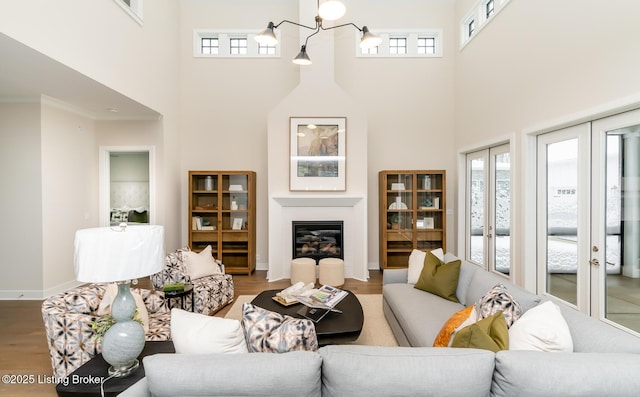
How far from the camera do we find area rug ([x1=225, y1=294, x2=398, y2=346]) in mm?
3018

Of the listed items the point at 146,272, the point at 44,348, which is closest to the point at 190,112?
the point at 44,348

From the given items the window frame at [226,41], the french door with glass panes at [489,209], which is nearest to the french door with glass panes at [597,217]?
the french door with glass panes at [489,209]

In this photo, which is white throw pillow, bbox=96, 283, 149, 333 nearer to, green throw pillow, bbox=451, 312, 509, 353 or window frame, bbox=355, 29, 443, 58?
green throw pillow, bbox=451, 312, 509, 353

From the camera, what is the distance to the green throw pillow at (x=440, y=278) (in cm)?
305

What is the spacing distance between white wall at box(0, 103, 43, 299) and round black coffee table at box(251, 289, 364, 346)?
3.56 meters

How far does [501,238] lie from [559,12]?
9.50 ft

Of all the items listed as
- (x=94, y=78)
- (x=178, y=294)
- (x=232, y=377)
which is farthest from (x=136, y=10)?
(x=232, y=377)

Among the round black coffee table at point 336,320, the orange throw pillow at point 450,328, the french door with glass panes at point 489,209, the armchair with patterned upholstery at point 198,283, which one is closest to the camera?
the orange throw pillow at point 450,328

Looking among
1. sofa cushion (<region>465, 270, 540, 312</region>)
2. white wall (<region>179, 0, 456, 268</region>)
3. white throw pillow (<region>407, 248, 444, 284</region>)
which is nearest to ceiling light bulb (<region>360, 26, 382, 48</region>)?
white wall (<region>179, 0, 456, 268</region>)

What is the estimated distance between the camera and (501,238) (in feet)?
14.6

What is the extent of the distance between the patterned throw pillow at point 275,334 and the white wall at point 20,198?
439 centimetres

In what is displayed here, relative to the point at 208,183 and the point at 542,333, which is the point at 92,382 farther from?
the point at 208,183

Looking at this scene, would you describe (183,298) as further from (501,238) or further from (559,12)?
(559,12)

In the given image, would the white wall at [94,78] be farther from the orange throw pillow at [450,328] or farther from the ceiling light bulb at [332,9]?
the orange throw pillow at [450,328]
